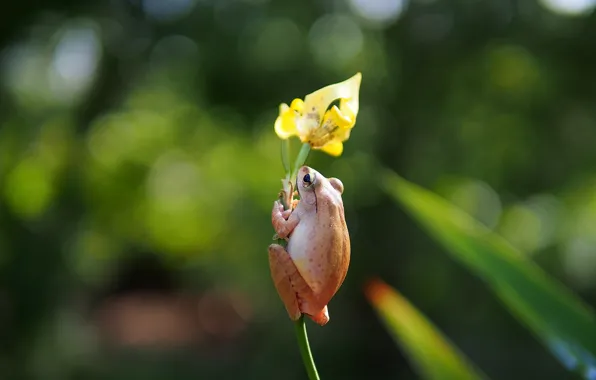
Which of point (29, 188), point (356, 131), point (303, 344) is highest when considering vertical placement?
point (303, 344)

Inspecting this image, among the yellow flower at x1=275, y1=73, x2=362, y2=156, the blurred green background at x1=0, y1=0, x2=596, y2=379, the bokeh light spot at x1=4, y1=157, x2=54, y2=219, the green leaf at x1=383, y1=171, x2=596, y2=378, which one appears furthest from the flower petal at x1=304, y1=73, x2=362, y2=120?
the bokeh light spot at x1=4, y1=157, x2=54, y2=219

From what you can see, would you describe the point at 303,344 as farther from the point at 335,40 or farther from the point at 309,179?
the point at 335,40

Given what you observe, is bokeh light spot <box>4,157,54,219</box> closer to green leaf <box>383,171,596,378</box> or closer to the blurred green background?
the blurred green background

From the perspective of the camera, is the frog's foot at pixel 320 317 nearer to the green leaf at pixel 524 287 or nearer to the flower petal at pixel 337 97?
the flower petal at pixel 337 97

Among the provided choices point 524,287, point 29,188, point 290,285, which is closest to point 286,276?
point 290,285

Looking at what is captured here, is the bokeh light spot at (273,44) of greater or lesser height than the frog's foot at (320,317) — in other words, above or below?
below

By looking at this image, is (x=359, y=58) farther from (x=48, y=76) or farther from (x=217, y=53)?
(x=48, y=76)

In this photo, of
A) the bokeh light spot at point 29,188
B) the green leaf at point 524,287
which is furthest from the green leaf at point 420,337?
the bokeh light spot at point 29,188
